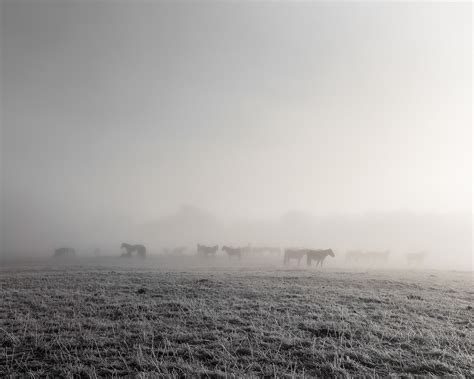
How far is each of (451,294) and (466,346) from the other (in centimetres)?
943

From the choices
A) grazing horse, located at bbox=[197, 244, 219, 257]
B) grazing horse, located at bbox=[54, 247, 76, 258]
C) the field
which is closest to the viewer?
the field

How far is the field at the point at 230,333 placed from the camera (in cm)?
637

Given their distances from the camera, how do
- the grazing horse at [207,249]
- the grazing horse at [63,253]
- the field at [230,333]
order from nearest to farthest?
the field at [230,333]
the grazing horse at [63,253]
the grazing horse at [207,249]

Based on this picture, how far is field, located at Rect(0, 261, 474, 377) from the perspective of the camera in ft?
20.9

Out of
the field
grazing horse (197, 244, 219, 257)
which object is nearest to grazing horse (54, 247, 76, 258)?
grazing horse (197, 244, 219, 257)

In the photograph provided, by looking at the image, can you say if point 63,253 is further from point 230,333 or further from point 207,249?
point 230,333

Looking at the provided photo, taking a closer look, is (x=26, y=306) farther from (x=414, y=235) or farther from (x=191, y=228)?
(x=191, y=228)

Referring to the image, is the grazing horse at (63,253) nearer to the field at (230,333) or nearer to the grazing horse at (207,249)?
the grazing horse at (207,249)

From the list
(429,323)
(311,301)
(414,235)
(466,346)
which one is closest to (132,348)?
→ (311,301)

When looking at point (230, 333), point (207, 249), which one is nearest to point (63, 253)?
point (207, 249)

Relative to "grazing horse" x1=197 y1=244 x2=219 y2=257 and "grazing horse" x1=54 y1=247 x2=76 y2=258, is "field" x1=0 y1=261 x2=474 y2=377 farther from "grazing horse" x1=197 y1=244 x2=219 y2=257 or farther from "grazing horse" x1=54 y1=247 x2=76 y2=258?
"grazing horse" x1=54 y1=247 x2=76 y2=258

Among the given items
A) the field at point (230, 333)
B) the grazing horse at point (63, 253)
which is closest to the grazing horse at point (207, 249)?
the grazing horse at point (63, 253)

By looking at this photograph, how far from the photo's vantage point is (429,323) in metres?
9.62

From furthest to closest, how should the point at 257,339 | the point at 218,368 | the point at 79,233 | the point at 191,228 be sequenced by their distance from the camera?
the point at 191,228 < the point at 79,233 < the point at 257,339 < the point at 218,368
